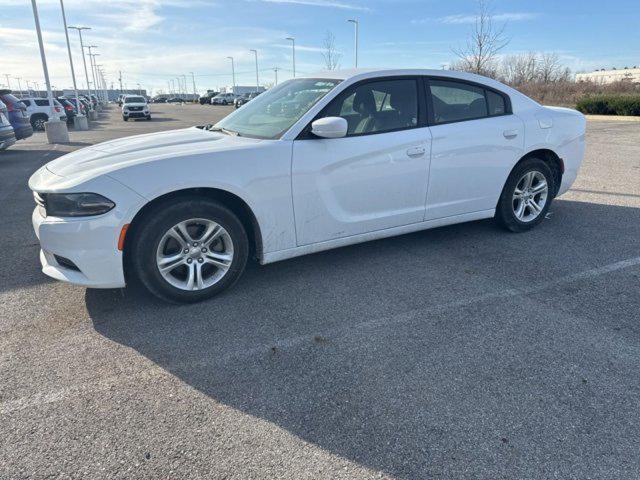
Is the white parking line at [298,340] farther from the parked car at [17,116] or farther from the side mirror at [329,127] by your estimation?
the parked car at [17,116]

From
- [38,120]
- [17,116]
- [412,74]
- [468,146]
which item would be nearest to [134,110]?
[38,120]

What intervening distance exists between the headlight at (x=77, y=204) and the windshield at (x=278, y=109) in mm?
1333

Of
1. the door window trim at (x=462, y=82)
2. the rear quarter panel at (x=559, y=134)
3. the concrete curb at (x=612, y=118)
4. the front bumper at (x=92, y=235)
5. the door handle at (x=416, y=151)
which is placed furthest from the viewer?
the concrete curb at (x=612, y=118)

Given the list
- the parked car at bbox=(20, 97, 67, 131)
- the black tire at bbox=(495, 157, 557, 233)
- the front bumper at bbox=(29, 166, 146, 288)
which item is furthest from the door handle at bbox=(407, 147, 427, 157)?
the parked car at bbox=(20, 97, 67, 131)

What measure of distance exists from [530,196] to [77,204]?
4372 mm

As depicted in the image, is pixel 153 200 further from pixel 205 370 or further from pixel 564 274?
pixel 564 274

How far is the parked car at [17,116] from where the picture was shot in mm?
13883

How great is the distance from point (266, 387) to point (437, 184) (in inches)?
102

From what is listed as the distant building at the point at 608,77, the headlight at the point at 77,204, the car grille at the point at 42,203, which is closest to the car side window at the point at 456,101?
the headlight at the point at 77,204

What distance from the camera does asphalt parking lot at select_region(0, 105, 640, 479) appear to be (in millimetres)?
2100

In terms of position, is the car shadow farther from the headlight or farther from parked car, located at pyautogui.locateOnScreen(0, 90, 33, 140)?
parked car, located at pyautogui.locateOnScreen(0, 90, 33, 140)

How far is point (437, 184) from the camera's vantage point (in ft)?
14.2

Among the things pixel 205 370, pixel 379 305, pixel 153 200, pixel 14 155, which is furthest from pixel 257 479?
pixel 14 155

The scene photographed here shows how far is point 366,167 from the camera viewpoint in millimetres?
3879
